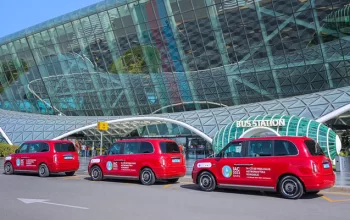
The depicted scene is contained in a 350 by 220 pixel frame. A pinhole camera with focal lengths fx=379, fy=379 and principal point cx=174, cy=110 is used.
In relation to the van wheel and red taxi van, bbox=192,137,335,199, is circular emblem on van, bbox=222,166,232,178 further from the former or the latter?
the van wheel

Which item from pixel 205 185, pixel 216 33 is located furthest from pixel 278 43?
pixel 205 185

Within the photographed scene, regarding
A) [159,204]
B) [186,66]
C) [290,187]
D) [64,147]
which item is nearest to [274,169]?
[290,187]

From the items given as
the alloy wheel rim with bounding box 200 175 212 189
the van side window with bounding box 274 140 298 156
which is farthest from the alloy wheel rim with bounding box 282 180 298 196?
the alloy wheel rim with bounding box 200 175 212 189

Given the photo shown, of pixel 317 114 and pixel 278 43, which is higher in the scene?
pixel 278 43

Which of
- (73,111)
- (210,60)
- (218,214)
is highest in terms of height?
(210,60)

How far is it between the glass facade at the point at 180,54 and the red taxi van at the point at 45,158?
17.2 meters

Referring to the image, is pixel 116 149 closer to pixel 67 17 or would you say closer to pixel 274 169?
pixel 274 169

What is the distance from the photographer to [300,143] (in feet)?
33.0

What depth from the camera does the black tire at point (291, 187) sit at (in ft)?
32.3

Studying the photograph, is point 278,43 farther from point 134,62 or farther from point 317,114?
point 134,62

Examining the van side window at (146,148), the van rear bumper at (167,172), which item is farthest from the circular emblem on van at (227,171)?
the van side window at (146,148)

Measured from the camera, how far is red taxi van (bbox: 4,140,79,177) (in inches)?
625

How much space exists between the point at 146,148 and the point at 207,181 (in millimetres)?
2833

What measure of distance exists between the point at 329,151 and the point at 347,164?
112cm
